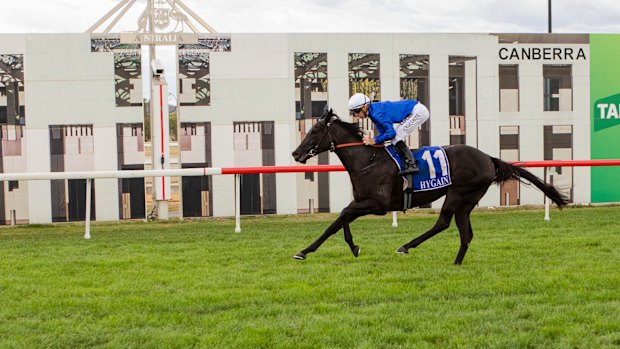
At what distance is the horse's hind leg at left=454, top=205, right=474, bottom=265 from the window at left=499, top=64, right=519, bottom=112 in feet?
26.9

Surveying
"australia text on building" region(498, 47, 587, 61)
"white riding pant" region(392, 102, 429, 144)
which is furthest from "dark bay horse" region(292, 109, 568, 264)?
"australia text on building" region(498, 47, 587, 61)

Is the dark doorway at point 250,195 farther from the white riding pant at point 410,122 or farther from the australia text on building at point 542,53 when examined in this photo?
the white riding pant at point 410,122

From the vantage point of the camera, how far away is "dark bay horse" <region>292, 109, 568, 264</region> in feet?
24.1

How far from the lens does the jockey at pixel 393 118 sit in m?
7.33

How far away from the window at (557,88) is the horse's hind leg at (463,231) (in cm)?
858

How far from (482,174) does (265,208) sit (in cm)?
737

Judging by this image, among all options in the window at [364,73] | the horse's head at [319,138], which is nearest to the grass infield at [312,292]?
the horse's head at [319,138]

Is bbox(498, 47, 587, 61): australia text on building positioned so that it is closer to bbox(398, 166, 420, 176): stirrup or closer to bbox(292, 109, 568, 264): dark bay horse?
bbox(292, 109, 568, 264): dark bay horse

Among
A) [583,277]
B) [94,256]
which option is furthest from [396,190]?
[94,256]

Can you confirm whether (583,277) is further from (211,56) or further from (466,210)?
(211,56)

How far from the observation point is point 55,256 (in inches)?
310

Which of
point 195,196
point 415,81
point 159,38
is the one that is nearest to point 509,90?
point 415,81

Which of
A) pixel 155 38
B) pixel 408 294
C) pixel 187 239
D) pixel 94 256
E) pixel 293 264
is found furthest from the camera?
pixel 155 38

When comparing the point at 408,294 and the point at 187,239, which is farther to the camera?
the point at 187,239
